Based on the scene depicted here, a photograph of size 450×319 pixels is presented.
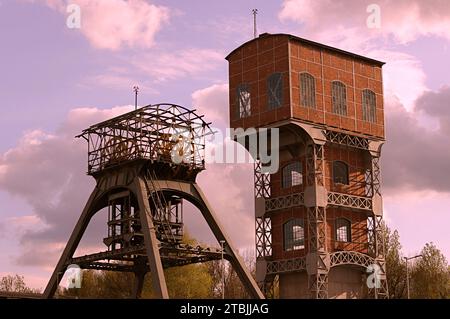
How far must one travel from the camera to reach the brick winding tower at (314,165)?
254 ft

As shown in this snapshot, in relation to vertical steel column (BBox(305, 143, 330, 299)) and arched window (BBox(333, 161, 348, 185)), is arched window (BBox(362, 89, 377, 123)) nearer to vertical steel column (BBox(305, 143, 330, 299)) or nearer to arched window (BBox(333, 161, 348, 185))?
arched window (BBox(333, 161, 348, 185))

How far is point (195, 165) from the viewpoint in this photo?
7281 cm

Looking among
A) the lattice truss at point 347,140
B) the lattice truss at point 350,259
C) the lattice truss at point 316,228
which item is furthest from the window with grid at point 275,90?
the lattice truss at point 350,259

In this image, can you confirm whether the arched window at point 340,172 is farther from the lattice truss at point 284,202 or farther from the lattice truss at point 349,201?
the lattice truss at point 284,202

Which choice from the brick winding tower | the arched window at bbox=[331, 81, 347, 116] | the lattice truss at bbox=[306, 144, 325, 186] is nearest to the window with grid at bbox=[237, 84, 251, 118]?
the brick winding tower

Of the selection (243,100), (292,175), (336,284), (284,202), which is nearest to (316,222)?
(284,202)

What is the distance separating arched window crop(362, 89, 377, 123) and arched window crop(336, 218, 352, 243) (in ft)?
33.7

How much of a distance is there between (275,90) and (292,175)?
8.20 metres

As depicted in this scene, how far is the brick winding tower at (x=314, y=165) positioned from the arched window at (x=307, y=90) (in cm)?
9

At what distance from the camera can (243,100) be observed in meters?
82.8

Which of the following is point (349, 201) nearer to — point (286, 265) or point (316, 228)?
point (316, 228)
